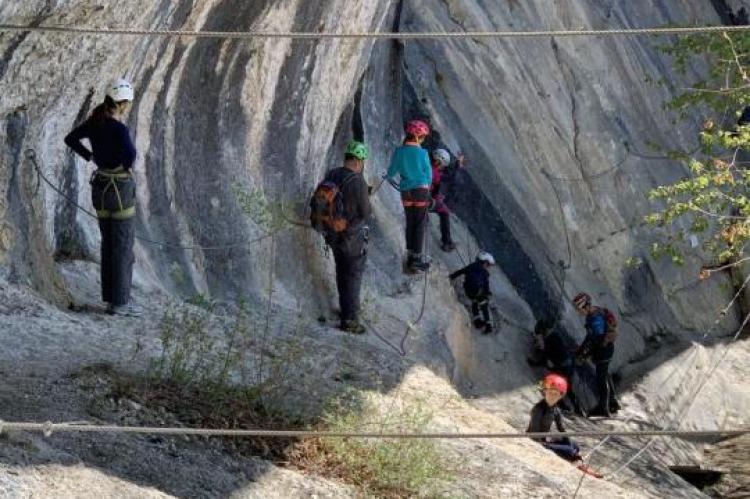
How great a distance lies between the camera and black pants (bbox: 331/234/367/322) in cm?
1296

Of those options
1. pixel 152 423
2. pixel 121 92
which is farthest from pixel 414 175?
pixel 152 423

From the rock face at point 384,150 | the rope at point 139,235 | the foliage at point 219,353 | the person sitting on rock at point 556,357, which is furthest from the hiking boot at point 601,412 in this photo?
the foliage at point 219,353

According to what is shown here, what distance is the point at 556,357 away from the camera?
16.9m

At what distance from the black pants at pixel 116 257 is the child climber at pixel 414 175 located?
14.5 feet

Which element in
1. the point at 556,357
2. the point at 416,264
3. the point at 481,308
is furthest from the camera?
the point at 556,357

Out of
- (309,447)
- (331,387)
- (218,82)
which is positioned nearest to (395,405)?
(331,387)

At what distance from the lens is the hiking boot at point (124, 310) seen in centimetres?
1090

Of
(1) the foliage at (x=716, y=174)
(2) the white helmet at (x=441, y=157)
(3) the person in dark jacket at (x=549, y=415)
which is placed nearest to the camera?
(3) the person in dark jacket at (x=549, y=415)

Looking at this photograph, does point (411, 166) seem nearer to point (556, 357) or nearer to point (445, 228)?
point (445, 228)

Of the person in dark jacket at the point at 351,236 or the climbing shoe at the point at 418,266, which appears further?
the climbing shoe at the point at 418,266

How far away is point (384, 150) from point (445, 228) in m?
1.16

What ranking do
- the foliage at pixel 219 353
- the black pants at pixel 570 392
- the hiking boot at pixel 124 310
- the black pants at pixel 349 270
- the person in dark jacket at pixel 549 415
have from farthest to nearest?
the black pants at pixel 570 392, the black pants at pixel 349 270, the person in dark jacket at pixel 549 415, the hiking boot at pixel 124 310, the foliage at pixel 219 353

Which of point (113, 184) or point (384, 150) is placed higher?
point (384, 150)

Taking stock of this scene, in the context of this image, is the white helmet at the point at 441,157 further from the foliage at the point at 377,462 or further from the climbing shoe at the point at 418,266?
the foliage at the point at 377,462
